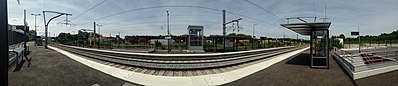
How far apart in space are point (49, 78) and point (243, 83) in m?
6.50

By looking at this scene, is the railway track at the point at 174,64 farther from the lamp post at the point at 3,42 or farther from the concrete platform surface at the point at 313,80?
the lamp post at the point at 3,42

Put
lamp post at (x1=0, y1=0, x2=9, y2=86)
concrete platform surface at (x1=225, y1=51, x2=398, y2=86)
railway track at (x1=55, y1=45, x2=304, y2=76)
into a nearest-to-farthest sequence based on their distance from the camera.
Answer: lamp post at (x1=0, y1=0, x2=9, y2=86) < concrete platform surface at (x1=225, y1=51, x2=398, y2=86) < railway track at (x1=55, y1=45, x2=304, y2=76)

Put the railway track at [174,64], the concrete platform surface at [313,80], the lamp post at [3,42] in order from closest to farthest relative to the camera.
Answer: the lamp post at [3,42] → the concrete platform surface at [313,80] → the railway track at [174,64]

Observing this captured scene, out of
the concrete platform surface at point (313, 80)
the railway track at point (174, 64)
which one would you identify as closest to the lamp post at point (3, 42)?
the concrete platform surface at point (313, 80)

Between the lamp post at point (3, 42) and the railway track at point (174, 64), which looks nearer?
the lamp post at point (3, 42)

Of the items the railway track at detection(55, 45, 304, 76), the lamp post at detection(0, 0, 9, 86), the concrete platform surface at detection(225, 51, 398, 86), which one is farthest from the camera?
the railway track at detection(55, 45, 304, 76)

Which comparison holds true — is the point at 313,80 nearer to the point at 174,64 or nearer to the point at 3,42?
the point at 174,64

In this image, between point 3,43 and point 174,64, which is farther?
point 174,64

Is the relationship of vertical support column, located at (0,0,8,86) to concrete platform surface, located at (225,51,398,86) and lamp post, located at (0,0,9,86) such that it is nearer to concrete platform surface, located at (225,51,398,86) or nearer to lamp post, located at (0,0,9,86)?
lamp post, located at (0,0,9,86)

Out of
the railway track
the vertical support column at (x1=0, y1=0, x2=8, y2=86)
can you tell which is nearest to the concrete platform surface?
the railway track

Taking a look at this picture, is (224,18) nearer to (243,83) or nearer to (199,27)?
(199,27)

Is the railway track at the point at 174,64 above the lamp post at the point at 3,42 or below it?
below

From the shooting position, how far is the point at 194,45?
1909 centimetres

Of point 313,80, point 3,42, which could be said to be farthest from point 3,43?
point 313,80
